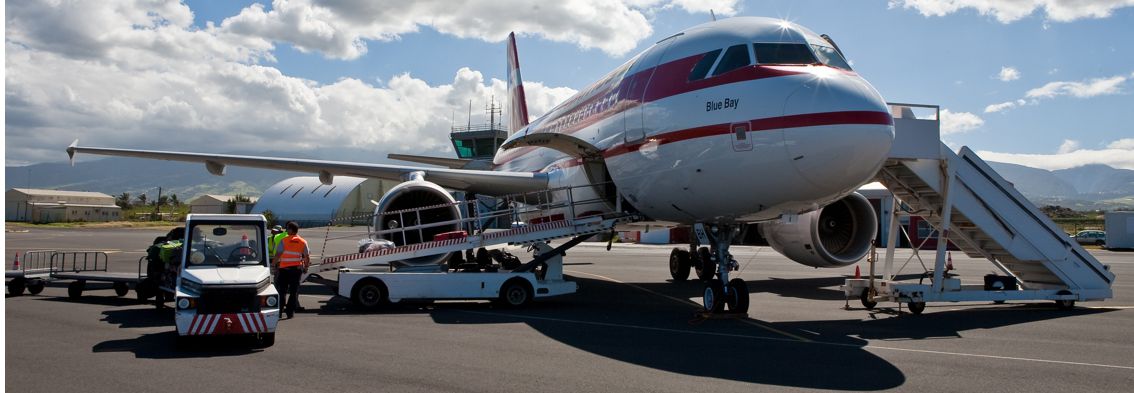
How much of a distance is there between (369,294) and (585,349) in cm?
504

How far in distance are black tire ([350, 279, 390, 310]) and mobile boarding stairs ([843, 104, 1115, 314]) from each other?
24.5 feet

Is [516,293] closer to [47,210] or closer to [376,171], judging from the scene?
[376,171]

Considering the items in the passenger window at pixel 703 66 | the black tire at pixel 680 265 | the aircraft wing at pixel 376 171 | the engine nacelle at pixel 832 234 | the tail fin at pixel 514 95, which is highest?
the tail fin at pixel 514 95

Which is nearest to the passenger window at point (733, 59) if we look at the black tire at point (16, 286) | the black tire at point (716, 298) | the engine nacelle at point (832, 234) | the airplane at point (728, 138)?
the airplane at point (728, 138)

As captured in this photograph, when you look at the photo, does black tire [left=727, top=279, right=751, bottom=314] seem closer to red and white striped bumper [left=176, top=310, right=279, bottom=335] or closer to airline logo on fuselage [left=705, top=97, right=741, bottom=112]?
airline logo on fuselage [left=705, top=97, right=741, bottom=112]

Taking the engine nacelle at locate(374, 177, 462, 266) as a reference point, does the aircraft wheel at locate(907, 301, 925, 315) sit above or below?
below

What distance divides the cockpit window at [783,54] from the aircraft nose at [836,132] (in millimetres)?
A: 711

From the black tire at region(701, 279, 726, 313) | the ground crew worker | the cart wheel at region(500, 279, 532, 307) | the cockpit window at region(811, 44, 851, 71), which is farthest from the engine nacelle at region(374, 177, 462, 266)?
the cockpit window at region(811, 44, 851, 71)

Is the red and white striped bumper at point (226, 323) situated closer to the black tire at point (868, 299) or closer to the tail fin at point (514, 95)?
the black tire at point (868, 299)

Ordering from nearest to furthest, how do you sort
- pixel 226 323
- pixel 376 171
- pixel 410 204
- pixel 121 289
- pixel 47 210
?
pixel 226 323 < pixel 121 289 < pixel 410 204 < pixel 376 171 < pixel 47 210

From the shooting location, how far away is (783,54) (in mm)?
10062

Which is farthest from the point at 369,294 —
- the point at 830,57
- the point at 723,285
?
the point at 830,57

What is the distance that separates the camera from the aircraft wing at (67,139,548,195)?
53.4 ft

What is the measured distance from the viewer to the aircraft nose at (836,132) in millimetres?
8852
